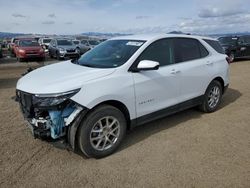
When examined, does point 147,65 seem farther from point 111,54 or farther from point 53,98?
point 53,98

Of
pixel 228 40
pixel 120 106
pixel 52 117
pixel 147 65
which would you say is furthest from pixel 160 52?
pixel 228 40

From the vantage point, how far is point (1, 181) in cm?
356

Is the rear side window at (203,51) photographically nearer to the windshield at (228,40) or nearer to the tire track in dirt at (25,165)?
the tire track in dirt at (25,165)

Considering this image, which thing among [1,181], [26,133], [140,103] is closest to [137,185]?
[140,103]

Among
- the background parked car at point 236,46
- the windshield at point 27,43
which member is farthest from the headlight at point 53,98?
the windshield at point 27,43

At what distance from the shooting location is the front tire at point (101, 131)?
3.89 metres

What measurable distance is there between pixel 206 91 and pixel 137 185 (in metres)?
3.23

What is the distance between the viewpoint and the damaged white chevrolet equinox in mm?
3775

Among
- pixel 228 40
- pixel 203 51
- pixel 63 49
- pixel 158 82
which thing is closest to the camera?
pixel 158 82

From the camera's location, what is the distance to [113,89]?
4082 mm

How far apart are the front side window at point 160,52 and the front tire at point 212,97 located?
1.46 metres

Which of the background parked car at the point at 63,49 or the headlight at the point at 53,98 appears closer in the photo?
the headlight at the point at 53,98

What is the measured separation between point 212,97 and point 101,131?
3.19 metres

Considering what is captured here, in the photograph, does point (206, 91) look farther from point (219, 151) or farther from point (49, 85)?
point (49, 85)
